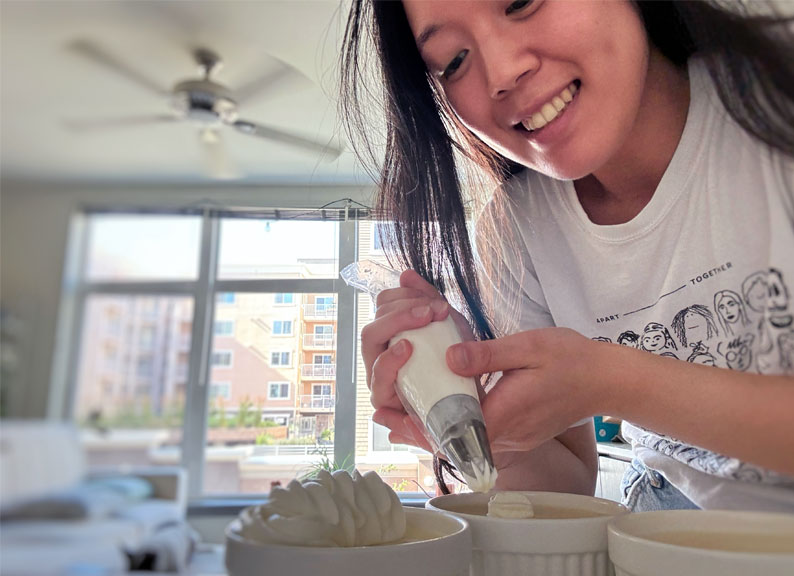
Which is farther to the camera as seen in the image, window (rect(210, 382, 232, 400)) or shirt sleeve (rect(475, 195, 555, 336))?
shirt sleeve (rect(475, 195, 555, 336))

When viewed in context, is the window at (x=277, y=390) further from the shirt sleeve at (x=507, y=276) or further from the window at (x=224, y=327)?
the shirt sleeve at (x=507, y=276)

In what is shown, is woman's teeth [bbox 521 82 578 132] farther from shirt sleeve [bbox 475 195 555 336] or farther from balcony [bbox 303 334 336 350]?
balcony [bbox 303 334 336 350]

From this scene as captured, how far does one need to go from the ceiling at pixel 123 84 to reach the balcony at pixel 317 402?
4.7 inches

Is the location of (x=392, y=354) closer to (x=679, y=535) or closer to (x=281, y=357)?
(x=281, y=357)

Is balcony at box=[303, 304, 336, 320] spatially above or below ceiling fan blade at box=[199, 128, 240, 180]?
below

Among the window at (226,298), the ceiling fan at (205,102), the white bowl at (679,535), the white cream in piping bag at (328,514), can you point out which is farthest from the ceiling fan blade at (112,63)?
the white bowl at (679,535)

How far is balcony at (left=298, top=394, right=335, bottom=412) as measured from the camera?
328 mm

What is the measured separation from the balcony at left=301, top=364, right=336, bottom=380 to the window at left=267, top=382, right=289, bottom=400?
0.01m

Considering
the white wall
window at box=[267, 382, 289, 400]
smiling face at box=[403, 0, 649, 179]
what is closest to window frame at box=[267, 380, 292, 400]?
window at box=[267, 382, 289, 400]

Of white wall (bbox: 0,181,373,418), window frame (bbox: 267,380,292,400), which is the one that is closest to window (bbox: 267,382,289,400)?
window frame (bbox: 267,380,292,400)

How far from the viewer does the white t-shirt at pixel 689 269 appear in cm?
32

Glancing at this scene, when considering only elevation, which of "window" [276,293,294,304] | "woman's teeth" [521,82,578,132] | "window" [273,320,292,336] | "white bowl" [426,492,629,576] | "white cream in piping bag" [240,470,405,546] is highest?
"woman's teeth" [521,82,578,132]

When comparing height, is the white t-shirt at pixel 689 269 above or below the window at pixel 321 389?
above

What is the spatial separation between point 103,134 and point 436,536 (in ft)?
0.81
